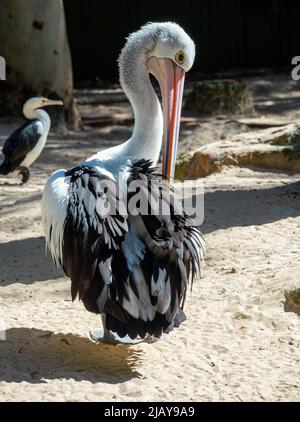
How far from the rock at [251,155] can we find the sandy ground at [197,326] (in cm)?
89

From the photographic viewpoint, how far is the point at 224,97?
12.5 meters

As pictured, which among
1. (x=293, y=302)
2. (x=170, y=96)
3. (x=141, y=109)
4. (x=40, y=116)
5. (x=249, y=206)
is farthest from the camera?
(x=40, y=116)

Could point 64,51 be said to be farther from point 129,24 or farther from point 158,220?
point 158,220

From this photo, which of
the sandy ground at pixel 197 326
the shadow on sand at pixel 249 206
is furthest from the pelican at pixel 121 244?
the shadow on sand at pixel 249 206

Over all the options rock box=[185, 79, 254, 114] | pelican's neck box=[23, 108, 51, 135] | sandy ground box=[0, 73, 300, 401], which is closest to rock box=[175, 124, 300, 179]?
sandy ground box=[0, 73, 300, 401]

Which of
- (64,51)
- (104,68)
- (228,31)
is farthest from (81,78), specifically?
(64,51)

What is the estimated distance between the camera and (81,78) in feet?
54.8

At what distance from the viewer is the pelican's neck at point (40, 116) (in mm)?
10006

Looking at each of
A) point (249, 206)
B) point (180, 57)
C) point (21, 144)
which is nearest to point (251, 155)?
point (249, 206)

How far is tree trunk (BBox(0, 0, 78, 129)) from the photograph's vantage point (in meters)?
11.4

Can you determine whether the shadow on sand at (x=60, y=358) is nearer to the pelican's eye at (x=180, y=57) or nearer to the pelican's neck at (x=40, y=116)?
the pelican's eye at (x=180, y=57)

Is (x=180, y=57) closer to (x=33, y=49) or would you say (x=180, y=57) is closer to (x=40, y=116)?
(x=40, y=116)

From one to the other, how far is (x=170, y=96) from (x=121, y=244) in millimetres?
1571

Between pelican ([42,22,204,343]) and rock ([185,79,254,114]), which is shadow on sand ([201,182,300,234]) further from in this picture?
rock ([185,79,254,114])
